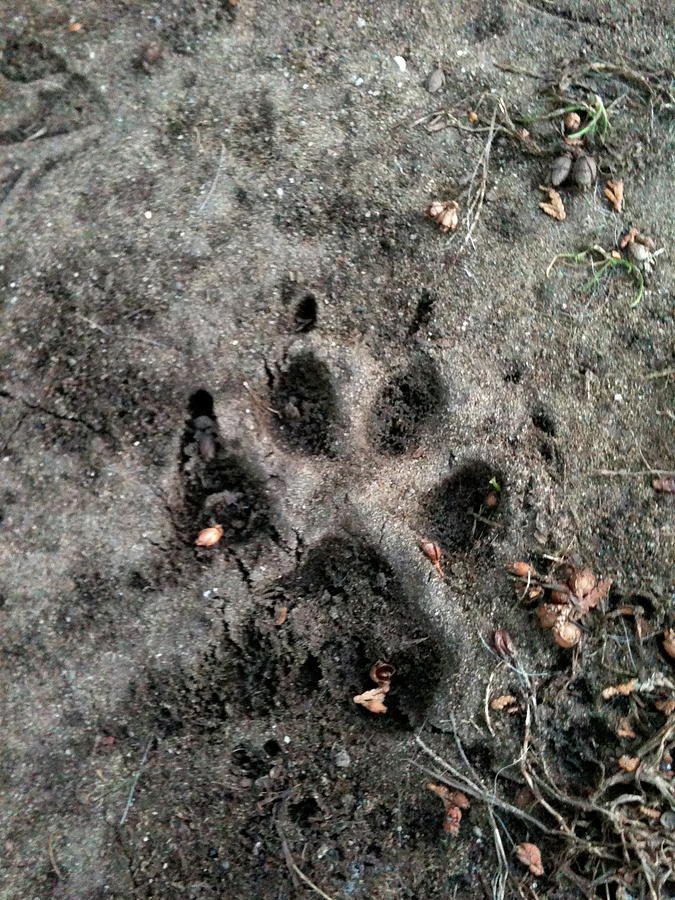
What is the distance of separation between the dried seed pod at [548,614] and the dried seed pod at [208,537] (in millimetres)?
888

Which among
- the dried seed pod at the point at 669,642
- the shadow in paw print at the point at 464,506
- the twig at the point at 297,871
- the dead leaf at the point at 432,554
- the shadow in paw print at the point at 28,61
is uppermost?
the shadow in paw print at the point at 28,61

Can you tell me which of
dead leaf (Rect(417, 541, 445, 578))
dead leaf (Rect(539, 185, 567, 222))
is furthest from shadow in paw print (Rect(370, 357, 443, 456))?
dead leaf (Rect(539, 185, 567, 222))

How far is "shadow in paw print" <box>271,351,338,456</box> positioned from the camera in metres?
Answer: 1.95

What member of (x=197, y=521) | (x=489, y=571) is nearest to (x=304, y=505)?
(x=197, y=521)

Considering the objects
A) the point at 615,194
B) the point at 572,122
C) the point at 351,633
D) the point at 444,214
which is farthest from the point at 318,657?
the point at 572,122

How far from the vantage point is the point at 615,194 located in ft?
7.19

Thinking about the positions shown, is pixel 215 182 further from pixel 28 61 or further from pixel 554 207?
pixel 554 207

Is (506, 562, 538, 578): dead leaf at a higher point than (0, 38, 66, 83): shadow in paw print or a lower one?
lower

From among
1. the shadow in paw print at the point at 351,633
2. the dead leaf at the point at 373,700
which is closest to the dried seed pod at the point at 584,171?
the shadow in paw print at the point at 351,633

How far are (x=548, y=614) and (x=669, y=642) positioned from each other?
0.35 m

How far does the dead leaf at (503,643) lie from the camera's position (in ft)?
6.39

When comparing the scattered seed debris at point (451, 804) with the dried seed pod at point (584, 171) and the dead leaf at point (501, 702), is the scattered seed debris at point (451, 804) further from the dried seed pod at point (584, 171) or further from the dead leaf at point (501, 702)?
the dried seed pod at point (584, 171)

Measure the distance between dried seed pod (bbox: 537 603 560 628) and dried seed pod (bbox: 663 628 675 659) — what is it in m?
0.33

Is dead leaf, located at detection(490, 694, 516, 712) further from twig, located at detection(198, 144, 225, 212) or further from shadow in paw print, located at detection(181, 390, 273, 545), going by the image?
twig, located at detection(198, 144, 225, 212)
